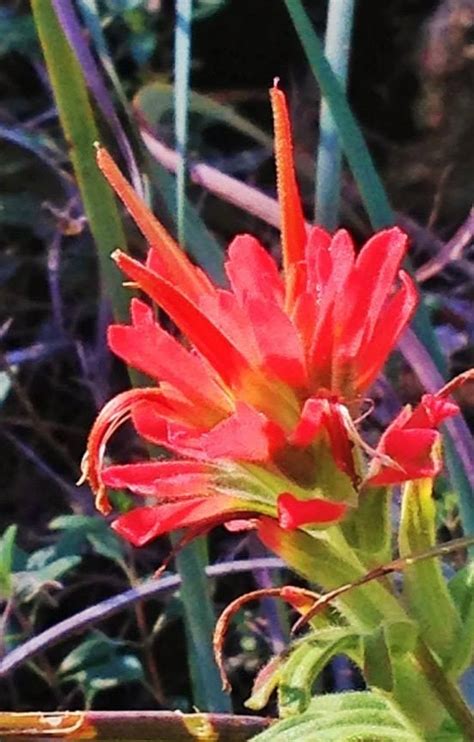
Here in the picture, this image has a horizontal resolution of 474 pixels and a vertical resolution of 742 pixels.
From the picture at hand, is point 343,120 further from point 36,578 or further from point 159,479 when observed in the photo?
point 36,578

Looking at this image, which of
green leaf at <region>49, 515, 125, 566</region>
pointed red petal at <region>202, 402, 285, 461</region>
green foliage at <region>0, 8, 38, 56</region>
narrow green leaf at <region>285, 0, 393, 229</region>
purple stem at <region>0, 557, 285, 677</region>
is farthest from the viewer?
green foliage at <region>0, 8, 38, 56</region>

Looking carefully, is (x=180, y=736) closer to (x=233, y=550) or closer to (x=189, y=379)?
(x=189, y=379)

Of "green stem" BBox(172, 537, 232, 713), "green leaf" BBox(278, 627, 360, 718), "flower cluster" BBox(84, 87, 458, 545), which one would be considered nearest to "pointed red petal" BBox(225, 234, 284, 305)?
"flower cluster" BBox(84, 87, 458, 545)

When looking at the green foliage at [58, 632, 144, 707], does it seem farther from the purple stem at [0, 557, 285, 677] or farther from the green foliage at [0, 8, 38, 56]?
the green foliage at [0, 8, 38, 56]

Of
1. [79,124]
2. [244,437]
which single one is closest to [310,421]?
[244,437]

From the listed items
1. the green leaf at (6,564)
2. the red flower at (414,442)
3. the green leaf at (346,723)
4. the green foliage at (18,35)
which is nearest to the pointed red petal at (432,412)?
the red flower at (414,442)

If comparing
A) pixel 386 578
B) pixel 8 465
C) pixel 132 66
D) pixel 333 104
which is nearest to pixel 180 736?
pixel 386 578
